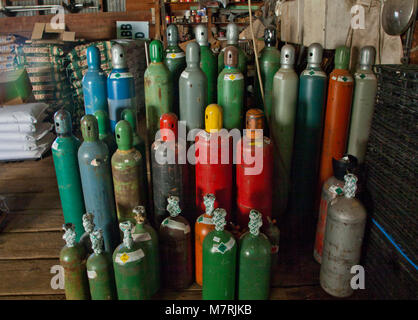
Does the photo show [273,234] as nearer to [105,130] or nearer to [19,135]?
[105,130]

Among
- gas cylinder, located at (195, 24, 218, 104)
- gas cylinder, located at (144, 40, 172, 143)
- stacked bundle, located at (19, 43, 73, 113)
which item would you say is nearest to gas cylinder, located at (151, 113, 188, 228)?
gas cylinder, located at (144, 40, 172, 143)

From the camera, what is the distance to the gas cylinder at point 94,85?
1663 millimetres

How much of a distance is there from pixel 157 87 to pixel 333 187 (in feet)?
2.93

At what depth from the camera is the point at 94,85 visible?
1.66 m

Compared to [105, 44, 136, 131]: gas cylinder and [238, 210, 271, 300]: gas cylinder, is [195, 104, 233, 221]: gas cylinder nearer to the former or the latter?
[238, 210, 271, 300]: gas cylinder

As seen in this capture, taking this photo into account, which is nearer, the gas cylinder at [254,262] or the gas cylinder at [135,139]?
the gas cylinder at [254,262]

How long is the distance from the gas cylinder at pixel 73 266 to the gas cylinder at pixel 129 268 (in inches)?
5.6

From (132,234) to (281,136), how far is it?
32.6 inches

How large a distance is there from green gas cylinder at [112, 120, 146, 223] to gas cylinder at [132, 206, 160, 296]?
17 centimetres

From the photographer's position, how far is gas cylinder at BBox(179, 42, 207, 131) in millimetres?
1547

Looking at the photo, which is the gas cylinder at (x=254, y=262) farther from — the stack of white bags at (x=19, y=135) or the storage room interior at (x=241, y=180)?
the stack of white bags at (x=19, y=135)

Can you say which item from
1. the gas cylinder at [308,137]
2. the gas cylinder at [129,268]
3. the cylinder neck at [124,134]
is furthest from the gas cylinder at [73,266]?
the gas cylinder at [308,137]

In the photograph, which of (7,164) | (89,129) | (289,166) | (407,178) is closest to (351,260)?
(407,178)

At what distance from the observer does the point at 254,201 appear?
1419mm
